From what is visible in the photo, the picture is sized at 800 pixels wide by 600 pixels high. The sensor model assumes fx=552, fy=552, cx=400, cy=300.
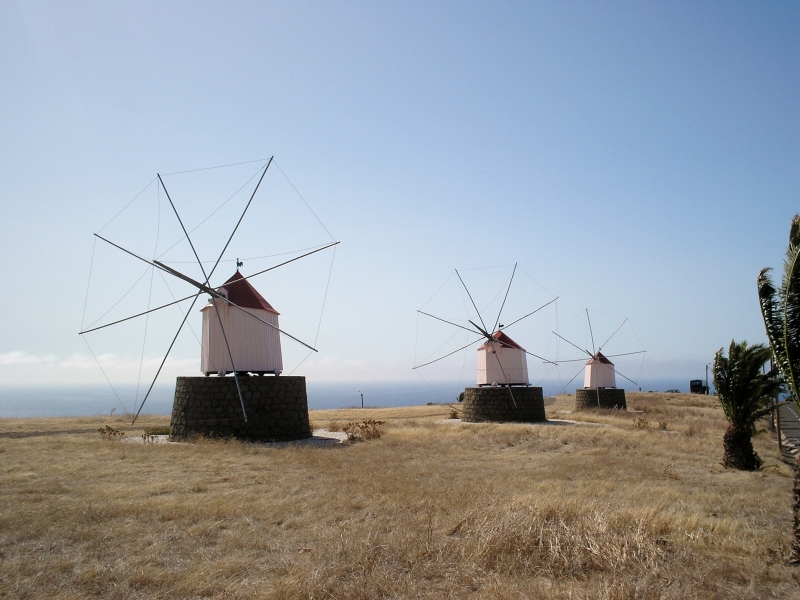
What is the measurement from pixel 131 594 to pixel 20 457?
10714 millimetres

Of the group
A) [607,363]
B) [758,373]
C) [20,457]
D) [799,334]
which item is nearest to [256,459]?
[20,457]

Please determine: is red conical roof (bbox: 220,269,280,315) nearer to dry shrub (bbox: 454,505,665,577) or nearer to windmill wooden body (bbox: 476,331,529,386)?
dry shrub (bbox: 454,505,665,577)

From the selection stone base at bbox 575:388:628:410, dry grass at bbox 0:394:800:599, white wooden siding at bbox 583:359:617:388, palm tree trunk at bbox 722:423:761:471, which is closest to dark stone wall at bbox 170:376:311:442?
dry grass at bbox 0:394:800:599

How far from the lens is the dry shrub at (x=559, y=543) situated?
6133mm

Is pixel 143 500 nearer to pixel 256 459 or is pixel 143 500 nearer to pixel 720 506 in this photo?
pixel 256 459

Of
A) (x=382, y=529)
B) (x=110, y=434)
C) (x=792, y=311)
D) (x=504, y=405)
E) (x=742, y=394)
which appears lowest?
(x=382, y=529)

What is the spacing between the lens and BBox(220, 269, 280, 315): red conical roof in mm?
19734

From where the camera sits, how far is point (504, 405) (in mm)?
29891

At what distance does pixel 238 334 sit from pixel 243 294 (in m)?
1.49

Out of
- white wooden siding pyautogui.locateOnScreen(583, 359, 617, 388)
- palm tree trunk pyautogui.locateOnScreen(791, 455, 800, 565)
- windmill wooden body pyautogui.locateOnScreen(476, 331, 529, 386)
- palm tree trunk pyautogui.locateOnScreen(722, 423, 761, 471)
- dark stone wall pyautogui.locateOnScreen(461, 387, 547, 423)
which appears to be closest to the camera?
palm tree trunk pyautogui.locateOnScreen(791, 455, 800, 565)

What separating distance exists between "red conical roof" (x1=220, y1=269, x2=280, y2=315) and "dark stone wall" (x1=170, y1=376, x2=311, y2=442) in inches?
104

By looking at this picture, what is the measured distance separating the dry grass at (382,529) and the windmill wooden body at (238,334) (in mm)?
5592

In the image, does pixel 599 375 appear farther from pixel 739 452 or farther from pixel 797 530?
pixel 797 530

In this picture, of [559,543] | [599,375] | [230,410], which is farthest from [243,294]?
[599,375]
